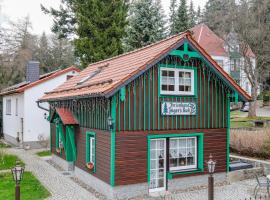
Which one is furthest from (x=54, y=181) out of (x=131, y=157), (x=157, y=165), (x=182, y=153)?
(x=182, y=153)

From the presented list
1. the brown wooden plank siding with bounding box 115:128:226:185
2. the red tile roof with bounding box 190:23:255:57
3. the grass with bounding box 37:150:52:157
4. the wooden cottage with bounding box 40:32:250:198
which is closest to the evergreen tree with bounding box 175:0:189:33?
the red tile roof with bounding box 190:23:255:57

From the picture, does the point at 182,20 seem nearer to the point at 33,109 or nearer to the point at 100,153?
the point at 33,109

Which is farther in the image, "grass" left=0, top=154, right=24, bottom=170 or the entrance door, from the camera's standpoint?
"grass" left=0, top=154, right=24, bottom=170

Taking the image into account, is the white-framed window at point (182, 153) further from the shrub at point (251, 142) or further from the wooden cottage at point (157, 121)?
the shrub at point (251, 142)

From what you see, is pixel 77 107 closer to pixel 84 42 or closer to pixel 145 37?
pixel 84 42

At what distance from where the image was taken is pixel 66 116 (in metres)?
14.5

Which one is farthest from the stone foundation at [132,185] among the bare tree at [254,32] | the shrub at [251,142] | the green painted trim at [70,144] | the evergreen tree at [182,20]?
the evergreen tree at [182,20]

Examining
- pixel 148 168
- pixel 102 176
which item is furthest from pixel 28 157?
pixel 148 168

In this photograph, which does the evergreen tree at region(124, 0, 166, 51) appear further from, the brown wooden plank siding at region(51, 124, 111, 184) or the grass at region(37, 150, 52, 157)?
the brown wooden plank siding at region(51, 124, 111, 184)

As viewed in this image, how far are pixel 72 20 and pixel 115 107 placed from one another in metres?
24.4

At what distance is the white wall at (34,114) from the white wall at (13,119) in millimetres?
824

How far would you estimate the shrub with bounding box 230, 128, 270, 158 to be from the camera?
56.9 feet

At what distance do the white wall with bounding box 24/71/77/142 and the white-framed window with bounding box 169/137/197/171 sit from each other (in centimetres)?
1370

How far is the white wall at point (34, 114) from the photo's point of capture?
22.6 meters
